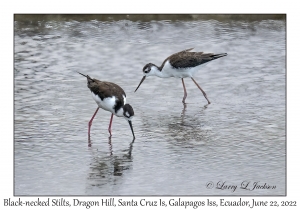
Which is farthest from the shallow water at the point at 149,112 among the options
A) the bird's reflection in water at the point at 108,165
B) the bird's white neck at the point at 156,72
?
the bird's white neck at the point at 156,72

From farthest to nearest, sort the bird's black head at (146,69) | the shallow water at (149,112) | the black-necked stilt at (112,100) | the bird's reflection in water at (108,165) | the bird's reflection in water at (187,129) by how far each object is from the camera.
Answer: the bird's black head at (146,69)
the black-necked stilt at (112,100)
the bird's reflection in water at (187,129)
the shallow water at (149,112)
the bird's reflection in water at (108,165)

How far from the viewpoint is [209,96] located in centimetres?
1359

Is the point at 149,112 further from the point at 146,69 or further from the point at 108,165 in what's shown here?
the point at 108,165

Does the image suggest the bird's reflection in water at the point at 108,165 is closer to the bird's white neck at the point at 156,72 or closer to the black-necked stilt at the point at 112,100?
the black-necked stilt at the point at 112,100

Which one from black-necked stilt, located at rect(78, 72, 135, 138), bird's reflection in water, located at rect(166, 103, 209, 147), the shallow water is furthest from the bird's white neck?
black-necked stilt, located at rect(78, 72, 135, 138)

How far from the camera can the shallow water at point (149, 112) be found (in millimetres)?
9109

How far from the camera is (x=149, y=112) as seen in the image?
12445 millimetres

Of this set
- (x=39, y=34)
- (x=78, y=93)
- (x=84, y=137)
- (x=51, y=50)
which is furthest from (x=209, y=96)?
(x=39, y=34)

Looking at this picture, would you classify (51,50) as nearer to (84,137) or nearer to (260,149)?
(84,137)

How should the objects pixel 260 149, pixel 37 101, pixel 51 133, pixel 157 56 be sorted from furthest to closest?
pixel 157 56 → pixel 37 101 → pixel 51 133 → pixel 260 149

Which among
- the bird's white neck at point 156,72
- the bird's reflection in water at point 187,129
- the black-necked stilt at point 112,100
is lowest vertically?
the bird's reflection in water at point 187,129

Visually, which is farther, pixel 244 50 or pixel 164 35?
pixel 164 35

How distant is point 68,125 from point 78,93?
2025 mm

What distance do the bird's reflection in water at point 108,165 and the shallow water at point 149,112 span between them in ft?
0.05
